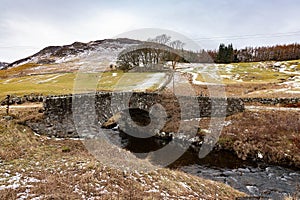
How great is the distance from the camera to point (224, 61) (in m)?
116

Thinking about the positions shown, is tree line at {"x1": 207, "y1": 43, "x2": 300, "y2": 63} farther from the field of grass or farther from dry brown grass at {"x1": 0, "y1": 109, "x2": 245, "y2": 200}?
dry brown grass at {"x1": 0, "y1": 109, "x2": 245, "y2": 200}

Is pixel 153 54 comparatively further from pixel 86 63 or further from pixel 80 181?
pixel 86 63

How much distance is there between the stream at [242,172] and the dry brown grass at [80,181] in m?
3.52

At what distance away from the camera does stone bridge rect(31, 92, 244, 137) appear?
20.5 meters

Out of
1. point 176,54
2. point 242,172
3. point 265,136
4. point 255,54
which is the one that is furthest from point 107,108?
point 255,54

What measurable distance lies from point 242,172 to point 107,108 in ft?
44.1

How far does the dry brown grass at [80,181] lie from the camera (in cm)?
884

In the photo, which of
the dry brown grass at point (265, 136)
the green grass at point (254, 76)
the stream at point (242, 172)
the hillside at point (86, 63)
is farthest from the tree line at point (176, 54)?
the stream at point (242, 172)

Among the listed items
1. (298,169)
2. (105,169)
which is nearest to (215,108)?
(298,169)

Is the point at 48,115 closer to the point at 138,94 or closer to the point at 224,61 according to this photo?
the point at 138,94

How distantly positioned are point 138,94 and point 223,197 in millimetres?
17526

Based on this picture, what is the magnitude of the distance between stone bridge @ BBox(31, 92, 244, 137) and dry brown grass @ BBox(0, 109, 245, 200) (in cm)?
606

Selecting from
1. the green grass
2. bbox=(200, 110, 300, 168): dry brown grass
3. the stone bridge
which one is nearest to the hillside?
the stone bridge

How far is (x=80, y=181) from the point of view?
9656mm
